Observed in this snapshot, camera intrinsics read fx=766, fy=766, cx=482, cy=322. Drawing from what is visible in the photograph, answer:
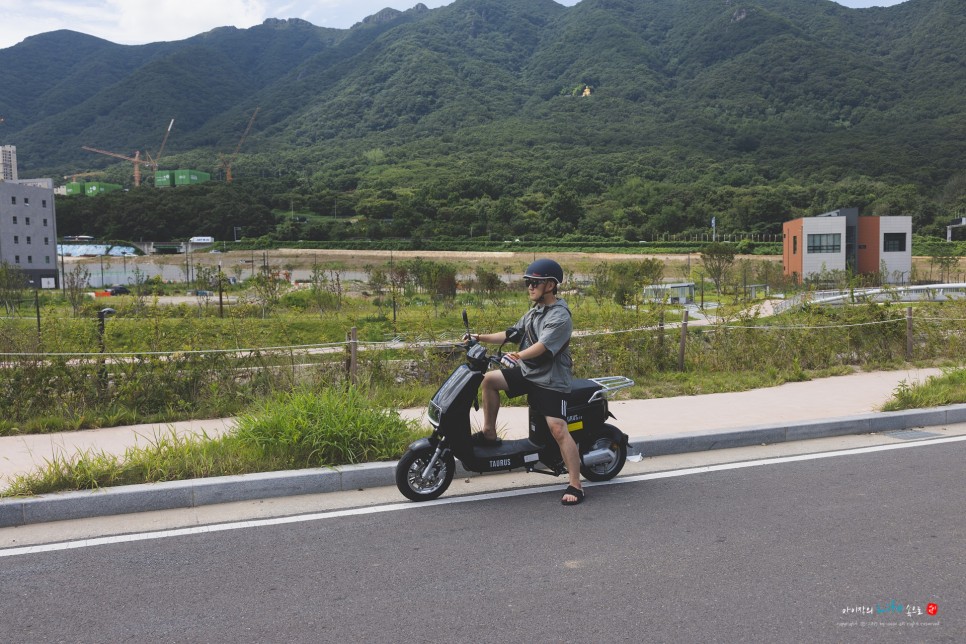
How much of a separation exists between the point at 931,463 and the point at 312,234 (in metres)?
110

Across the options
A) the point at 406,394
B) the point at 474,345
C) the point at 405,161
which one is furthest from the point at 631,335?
the point at 405,161

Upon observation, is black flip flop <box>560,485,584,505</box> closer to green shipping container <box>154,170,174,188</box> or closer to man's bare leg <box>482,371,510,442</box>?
man's bare leg <box>482,371,510,442</box>

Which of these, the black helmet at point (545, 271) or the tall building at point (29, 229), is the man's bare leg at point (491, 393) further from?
the tall building at point (29, 229)

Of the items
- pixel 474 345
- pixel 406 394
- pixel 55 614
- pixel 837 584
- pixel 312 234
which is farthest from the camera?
pixel 312 234

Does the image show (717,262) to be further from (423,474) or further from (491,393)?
(423,474)

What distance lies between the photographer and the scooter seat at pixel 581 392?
5.80m

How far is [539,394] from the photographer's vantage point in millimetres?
5641

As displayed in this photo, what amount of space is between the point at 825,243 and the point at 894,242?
6.65 metres

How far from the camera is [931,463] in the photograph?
6551 mm

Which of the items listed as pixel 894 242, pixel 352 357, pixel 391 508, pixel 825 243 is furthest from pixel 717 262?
pixel 391 508

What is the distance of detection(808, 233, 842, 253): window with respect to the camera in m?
61.4

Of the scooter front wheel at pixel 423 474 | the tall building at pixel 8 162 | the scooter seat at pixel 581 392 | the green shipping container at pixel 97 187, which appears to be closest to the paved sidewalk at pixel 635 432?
the scooter front wheel at pixel 423 474

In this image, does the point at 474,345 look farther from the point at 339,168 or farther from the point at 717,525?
the point at 339,168

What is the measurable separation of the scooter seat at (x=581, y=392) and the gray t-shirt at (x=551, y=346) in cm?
14
